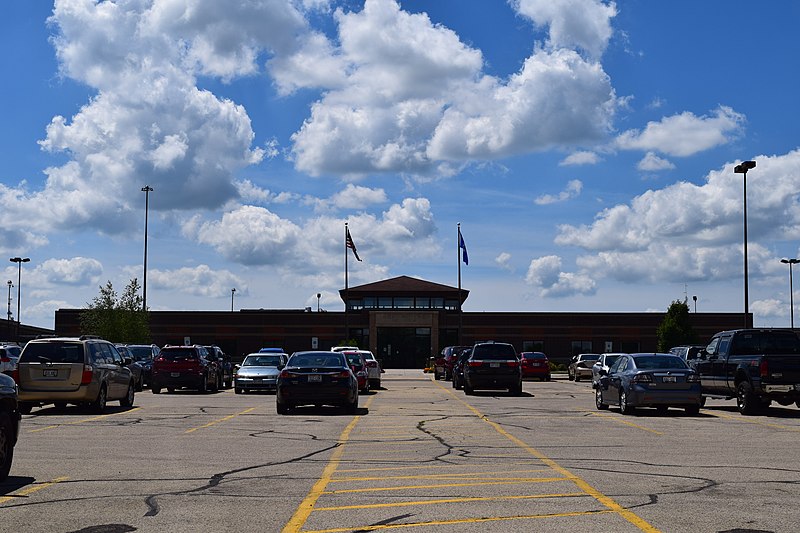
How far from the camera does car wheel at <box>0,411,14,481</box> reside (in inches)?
440

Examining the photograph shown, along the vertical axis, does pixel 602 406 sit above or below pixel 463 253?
below

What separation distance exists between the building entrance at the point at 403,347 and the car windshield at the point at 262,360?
166ft

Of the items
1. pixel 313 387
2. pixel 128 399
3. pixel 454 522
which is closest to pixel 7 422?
pixel 454 522

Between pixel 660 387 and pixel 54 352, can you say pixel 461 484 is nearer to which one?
pixel 660 387

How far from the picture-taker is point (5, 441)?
11320mm

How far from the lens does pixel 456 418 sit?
2209 centimetres

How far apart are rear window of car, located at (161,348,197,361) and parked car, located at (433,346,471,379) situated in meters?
16.0

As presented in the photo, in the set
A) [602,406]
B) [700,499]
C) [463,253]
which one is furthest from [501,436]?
[463,253]

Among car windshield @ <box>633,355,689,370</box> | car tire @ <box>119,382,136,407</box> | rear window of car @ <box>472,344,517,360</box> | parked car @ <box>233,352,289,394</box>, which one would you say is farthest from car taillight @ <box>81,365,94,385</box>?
rear window of car @ <box>472,344,517,360</box>

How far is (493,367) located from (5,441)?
2276cm

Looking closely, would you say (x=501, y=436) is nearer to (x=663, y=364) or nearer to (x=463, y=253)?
(x=663, y=364)

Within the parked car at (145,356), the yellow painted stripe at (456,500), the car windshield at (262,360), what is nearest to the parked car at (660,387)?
the yellow painted stripe at (456,500)

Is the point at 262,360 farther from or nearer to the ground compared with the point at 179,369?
farther from the ground

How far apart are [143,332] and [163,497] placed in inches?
2481
